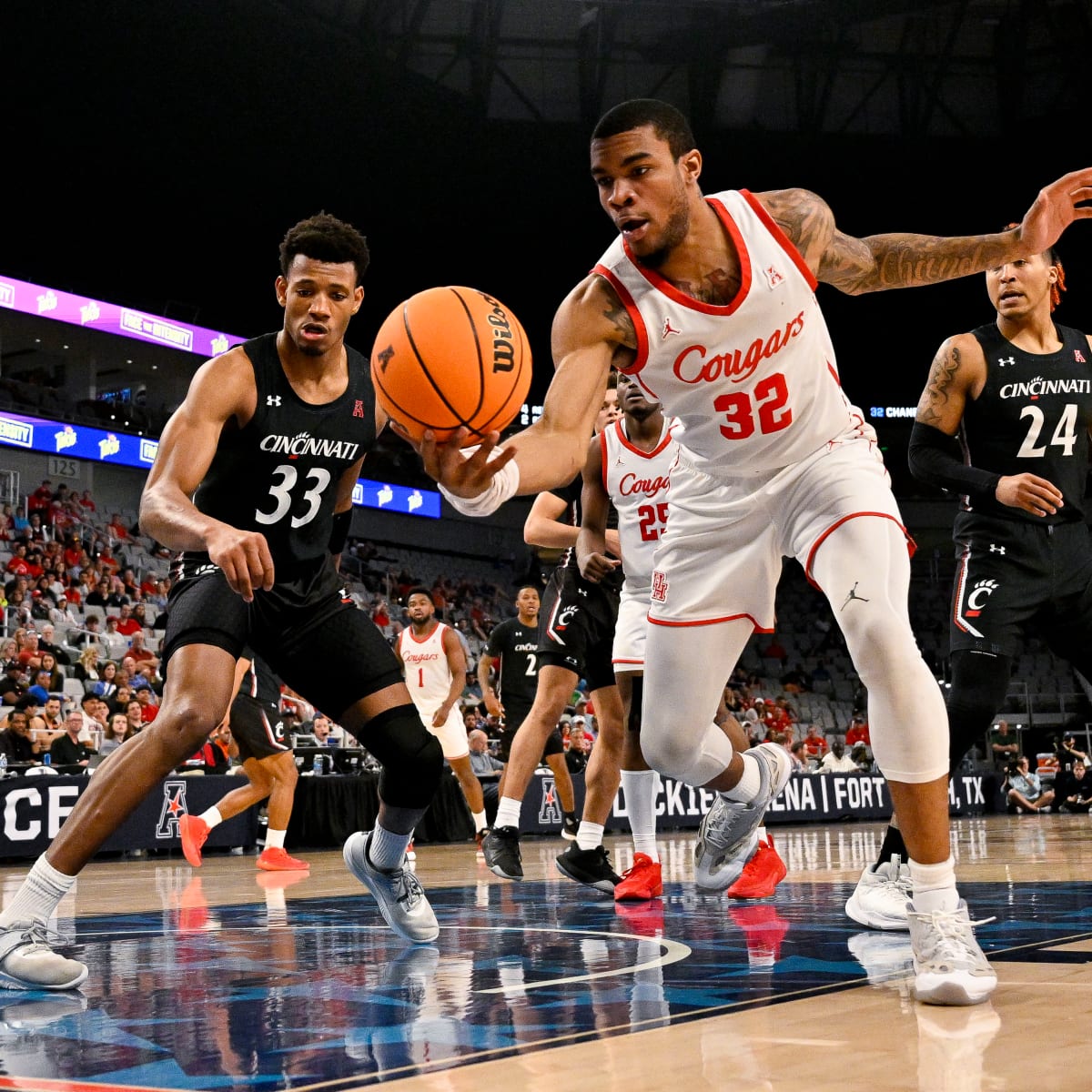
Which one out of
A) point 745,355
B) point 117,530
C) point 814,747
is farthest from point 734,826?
point 117,530

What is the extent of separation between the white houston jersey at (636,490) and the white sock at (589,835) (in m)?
1.17

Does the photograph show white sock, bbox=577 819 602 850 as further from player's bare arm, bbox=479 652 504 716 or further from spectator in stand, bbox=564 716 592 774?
spectator in stand, bbox=564 716 592 774

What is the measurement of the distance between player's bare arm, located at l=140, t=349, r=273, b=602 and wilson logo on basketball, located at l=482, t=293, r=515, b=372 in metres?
0.76

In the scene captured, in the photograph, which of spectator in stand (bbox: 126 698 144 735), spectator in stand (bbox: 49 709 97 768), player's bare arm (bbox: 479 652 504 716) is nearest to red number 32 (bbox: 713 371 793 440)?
player's bare arm (bbox: 479 652 504 716)

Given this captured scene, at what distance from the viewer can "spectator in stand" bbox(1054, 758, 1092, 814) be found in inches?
775

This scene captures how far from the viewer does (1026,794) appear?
20.3m

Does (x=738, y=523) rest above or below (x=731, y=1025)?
above

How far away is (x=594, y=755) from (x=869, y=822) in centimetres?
1242

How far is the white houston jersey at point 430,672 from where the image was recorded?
11602mm

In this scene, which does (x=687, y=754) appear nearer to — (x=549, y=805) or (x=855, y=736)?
(x=549, y=805)

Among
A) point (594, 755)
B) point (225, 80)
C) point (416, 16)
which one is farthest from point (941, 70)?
point (594, 755)

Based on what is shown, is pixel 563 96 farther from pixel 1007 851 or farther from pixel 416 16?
pixel 1007 851

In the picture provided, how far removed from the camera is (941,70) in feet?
82.0

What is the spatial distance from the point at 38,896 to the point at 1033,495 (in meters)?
3.39
